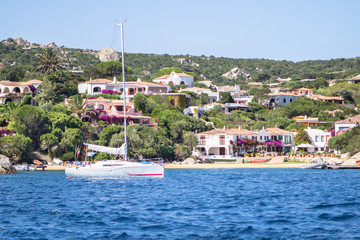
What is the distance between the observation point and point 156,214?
28062 millimetres

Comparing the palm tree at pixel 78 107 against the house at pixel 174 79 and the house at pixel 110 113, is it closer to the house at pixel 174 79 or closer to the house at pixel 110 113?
the house at pixel 110 113

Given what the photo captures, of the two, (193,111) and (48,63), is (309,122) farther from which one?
(48,63)

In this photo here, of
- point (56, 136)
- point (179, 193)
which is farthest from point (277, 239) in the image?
point (56, 136)

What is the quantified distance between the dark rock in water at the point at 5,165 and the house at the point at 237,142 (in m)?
31.0

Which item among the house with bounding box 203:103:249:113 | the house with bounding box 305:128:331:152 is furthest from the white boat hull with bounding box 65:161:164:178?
the house with bounding box 203:103:249:113

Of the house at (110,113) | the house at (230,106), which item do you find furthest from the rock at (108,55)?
A: the house at (110,113)

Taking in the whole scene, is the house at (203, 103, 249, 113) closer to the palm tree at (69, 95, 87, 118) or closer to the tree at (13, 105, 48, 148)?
the palm tree at (69, 95, 87, 118)

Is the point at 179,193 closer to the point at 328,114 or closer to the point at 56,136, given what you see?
the point at 56,136

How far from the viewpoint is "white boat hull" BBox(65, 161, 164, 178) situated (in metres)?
51.0

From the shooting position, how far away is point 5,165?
6719 cm

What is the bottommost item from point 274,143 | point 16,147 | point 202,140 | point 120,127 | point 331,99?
point 16,147

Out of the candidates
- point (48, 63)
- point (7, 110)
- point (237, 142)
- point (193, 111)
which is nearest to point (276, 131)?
point (237, 142)

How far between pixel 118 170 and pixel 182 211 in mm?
22783

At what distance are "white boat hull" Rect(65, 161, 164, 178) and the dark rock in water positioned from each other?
60.0 ft
